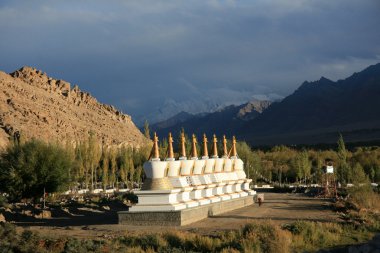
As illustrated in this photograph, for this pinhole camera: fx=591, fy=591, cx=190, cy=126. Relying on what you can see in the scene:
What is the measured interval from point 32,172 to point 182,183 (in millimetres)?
13875

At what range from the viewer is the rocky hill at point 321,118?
450ft

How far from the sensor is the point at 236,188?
36625mm

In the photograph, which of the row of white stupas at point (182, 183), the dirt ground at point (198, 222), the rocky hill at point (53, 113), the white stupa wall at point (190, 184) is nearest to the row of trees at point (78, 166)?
the dirt ground at point (198, 222)

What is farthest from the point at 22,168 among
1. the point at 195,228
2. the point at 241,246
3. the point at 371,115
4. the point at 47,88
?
the point at 371,115

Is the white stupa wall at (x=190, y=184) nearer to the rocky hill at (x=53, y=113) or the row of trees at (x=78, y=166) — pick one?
the row of trees at (x=78, y=166)

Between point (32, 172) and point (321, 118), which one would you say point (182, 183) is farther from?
point (321, 118)

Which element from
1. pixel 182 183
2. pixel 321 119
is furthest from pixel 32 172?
pixel 321 119

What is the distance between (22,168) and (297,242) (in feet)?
72.6

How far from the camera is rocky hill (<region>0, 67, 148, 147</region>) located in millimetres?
91188

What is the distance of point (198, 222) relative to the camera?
Result: 2548 cm

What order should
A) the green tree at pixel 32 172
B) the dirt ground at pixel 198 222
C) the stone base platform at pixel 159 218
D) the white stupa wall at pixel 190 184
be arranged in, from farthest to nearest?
the green tree at pixel 32 172
the white stupa wall at pixel 190 184
the stone base platform at pixel 159 218
the dirt ground at pixel 198 222

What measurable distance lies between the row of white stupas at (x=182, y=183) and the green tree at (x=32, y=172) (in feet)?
33.1

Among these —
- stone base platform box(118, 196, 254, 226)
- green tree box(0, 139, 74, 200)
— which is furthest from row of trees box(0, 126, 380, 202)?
stone base platform box(118, 196, 254, 226)

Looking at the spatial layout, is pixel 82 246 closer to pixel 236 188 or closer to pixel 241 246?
pixel 241 246
